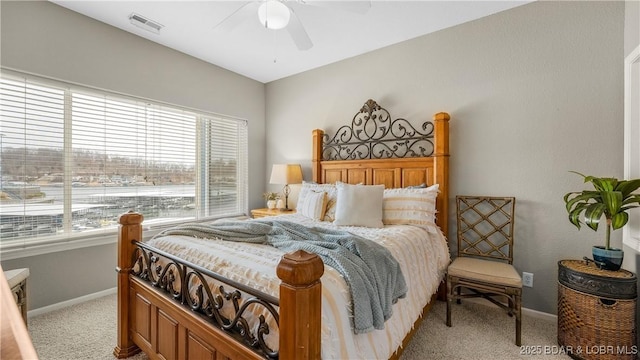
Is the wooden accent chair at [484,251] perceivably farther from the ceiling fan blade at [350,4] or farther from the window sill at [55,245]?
the window sill at [55,245]

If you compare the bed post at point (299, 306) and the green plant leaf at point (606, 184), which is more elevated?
the green plant leaf at point (606, 184)

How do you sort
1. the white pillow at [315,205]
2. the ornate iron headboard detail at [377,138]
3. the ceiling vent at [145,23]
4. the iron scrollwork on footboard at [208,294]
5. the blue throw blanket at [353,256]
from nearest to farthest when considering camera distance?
the iron scrollwork on footboard at [208,294] → the blue throw blanket at [353,256] → the ceiling vent at [145,23] → the white pillow at [315,205] → the ornate iron headboard detail at [377,138]

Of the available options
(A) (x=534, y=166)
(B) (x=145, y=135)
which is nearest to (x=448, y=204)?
(A) (x=534, y=166)

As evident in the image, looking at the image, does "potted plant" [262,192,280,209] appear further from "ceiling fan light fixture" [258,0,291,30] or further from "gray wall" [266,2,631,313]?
"ceiling fan light fixture" [258,0,291,30]

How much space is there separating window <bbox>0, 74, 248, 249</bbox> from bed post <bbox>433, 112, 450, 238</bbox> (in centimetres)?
296

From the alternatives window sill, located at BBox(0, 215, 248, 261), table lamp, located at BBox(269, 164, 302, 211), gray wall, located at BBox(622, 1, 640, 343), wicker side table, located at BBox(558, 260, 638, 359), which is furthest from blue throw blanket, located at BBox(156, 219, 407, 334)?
gray wall, located at BBox(622, 1, 640, 343)

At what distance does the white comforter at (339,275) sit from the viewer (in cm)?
116

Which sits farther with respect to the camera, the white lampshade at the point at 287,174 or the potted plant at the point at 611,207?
the white lampshade at the point at 287,174

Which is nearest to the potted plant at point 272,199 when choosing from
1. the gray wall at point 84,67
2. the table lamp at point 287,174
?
the table lamp at point 287,174

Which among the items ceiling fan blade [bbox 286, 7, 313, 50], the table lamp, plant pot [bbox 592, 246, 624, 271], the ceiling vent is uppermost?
the ceiling vent

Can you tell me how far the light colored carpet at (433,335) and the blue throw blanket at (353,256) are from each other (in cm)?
80

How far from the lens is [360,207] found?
257cm

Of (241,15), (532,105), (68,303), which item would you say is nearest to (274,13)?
(241,15)

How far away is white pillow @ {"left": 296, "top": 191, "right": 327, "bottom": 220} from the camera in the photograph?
9.59 ft
